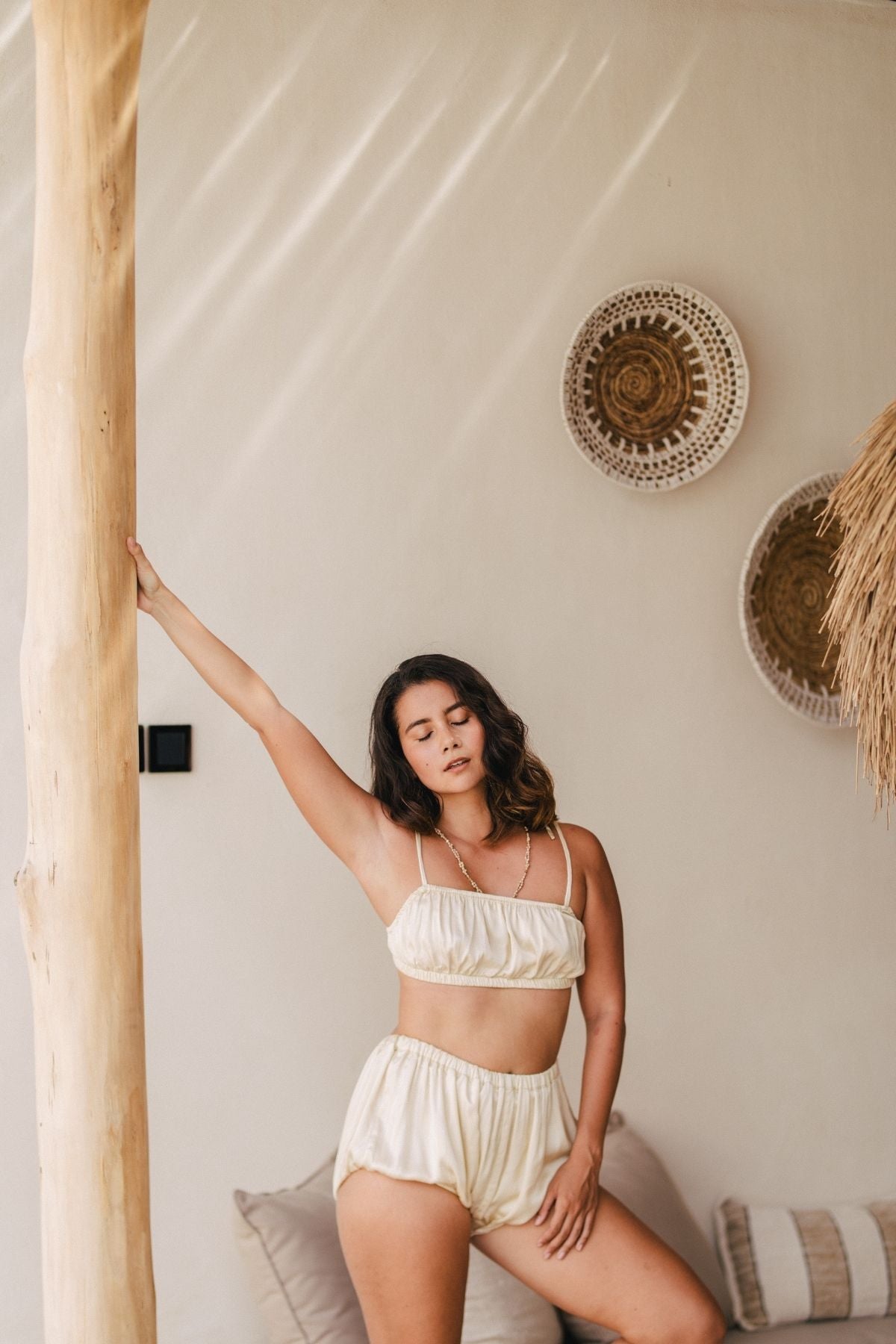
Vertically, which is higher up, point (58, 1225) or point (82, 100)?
point (82, 100)

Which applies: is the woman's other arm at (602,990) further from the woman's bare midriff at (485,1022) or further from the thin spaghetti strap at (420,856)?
the thin spaghetti strap at (420,856)

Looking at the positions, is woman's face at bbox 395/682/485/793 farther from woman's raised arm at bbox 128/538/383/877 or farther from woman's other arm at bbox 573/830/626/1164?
woman's other arm at bbox 573/830/626/1164

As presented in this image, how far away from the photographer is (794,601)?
3.35 meters

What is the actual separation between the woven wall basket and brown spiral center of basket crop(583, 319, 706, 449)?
0.36 meters

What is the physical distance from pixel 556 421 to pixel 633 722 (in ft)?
2.59

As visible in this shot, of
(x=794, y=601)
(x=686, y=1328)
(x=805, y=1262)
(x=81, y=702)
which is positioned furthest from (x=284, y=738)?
(x=805, y=1262)

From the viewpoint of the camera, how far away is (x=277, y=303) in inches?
116

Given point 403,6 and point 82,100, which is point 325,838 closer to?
point 82,100

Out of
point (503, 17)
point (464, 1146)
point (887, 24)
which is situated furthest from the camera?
point (887, 24)

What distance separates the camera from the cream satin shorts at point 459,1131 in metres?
2.07

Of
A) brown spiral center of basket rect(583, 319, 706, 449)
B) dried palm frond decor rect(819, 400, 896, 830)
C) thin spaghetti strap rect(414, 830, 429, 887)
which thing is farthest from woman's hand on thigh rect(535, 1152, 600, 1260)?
brown spiral center of basket rect(583, 319, 706, 449)

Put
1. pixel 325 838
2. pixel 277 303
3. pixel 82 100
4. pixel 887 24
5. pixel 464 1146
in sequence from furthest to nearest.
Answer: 1. pixel 887 24
2. pixel 277 303
3. pixel 325 838
4. pixel 464 1146
5. pixel 82 100

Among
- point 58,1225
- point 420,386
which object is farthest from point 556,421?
point 58,1225

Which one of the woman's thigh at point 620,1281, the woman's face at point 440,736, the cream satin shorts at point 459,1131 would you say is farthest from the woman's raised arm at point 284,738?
the woman's thigh at point 620,1281
